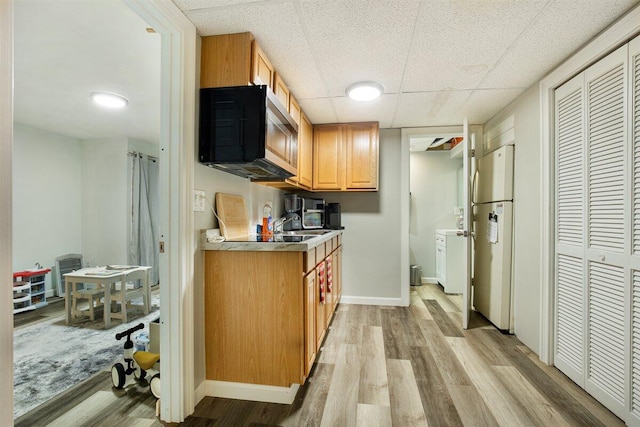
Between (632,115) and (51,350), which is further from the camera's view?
(51,350)

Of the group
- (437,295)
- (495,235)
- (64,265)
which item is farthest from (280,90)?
(64,265)

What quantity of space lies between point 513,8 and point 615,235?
134 cm

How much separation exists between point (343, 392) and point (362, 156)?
2421 mm

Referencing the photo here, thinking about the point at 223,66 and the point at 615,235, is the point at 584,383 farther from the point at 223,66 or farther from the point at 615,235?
the point at 223,66

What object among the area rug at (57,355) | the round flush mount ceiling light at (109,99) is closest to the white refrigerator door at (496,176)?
the area rug at (57,355)

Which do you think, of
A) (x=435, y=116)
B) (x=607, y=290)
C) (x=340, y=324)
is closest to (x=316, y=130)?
(x=435, y=116)

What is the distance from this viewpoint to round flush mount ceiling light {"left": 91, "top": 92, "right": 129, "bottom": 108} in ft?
9.07

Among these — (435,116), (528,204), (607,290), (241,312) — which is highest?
(435,116)

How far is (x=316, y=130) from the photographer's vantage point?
3445mm

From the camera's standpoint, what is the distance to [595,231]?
67.4 inches

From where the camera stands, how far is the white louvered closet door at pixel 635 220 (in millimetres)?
1447

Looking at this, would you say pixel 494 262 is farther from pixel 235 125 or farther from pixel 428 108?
pixel 235 125

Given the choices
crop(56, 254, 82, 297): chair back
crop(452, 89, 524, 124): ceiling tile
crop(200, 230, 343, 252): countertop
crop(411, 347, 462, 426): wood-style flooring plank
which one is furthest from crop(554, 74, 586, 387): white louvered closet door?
crop(56, 254, 82, 297): chair back

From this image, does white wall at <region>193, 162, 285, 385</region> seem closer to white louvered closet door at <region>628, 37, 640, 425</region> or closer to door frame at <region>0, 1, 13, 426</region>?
door frame at <region>0, 1, 13, 426</region>
